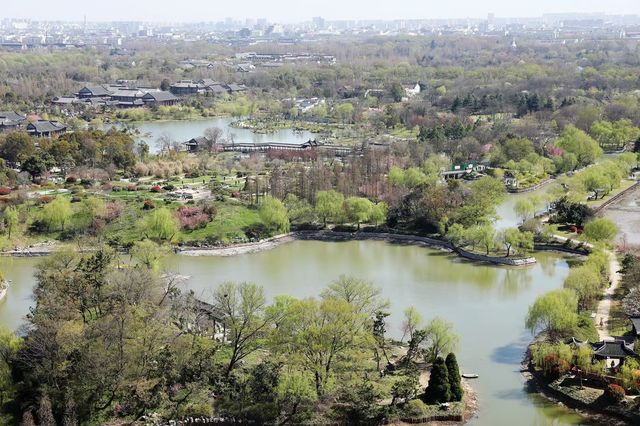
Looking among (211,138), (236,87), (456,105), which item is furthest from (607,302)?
(236,87)

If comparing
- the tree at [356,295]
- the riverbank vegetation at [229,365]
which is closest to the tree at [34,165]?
the riverbank vegetation at [229,365]

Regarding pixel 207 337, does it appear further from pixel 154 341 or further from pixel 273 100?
pixel 273 100

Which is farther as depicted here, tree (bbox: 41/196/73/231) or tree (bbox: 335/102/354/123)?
tree (bbox: 335/102/354/123)

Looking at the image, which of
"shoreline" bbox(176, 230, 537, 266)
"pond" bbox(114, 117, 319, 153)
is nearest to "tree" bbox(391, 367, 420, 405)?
"shoreline" bbox(176, 230, 537, 266)

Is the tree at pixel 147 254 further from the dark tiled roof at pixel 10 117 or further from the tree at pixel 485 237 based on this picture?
the dark tiled roof at pixel 10 117

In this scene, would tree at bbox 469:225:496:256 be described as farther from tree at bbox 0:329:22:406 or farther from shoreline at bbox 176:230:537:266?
tree at bbox 0:329:22:406

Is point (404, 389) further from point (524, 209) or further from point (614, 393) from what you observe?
point (524, 209)
